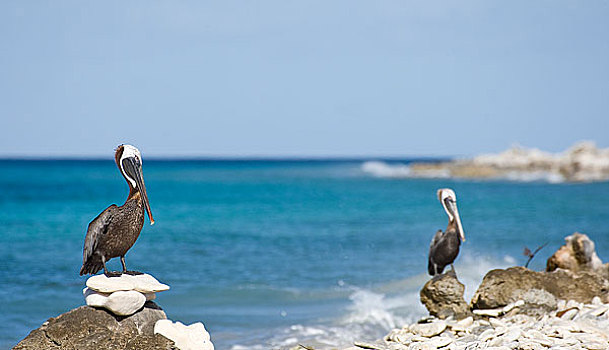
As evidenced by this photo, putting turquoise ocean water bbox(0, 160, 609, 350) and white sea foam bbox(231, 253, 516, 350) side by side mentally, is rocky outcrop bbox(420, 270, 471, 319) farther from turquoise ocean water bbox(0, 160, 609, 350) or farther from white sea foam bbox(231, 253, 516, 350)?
turquoise ocean water bbox(0, 160, 609, 350)

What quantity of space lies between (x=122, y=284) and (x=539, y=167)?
206 ft

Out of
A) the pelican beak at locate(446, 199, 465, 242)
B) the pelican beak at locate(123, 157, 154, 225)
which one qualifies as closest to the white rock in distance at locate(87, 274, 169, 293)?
the pelican beak at locate(123, 157, 154, 225)

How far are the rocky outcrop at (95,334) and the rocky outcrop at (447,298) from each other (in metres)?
4.02

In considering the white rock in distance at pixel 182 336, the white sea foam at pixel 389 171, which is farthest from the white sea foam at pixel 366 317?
the white sea foam at pixel 389 171

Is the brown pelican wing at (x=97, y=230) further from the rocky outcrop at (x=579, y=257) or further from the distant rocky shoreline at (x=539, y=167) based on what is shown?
the distant rocky shoreline at (x=539, y=167)

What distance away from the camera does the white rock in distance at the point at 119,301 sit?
20.3ft

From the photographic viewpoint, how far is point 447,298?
8898 millimetres

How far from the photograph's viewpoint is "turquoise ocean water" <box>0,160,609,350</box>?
11055mm

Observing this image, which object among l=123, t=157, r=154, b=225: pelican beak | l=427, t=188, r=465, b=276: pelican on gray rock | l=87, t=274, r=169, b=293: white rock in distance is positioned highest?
l=123, t=157, r=154, b=225: pelican beak

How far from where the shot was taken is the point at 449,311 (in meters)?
8.88

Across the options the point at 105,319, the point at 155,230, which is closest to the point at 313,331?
the point at 105,319

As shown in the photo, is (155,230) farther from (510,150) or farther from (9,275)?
(510,150)

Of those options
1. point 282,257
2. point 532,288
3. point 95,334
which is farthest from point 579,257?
point 282,257

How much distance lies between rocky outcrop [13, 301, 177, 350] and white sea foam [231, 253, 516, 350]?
10.8ft
